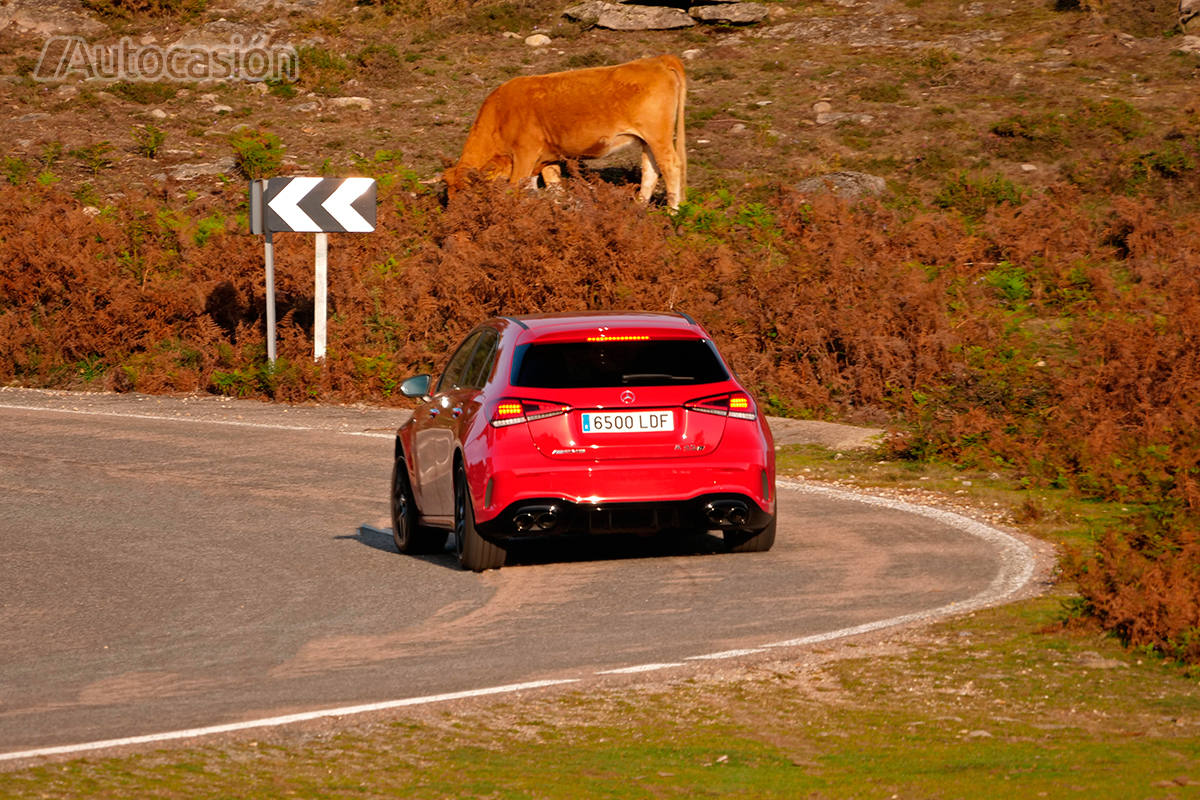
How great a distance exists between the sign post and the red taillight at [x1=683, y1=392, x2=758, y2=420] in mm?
11705

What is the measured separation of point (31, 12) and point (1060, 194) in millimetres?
31108

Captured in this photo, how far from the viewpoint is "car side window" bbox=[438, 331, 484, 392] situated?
40.9 feet

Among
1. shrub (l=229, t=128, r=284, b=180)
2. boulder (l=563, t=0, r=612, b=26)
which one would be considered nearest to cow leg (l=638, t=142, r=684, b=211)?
shrub (l=229, t=128, r=284, b=180)

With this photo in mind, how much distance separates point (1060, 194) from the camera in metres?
27.2

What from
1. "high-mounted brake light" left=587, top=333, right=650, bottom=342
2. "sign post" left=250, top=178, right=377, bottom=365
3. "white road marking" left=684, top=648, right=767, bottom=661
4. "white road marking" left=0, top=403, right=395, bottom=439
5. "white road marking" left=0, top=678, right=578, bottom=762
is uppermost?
"sign post" left=250, top=178, right=377, bottom=365

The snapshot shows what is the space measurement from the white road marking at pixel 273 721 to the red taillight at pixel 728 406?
3.24 meters

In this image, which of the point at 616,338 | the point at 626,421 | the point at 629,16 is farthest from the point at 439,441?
the point at 629,16

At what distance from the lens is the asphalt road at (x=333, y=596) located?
8.29 m

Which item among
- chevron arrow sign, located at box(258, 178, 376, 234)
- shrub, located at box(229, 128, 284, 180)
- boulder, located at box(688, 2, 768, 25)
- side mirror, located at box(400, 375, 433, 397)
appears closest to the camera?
side mirror, located at box(400, 375, 433, 397)

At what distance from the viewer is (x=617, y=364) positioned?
11273 mm

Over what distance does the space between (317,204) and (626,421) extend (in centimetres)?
1201

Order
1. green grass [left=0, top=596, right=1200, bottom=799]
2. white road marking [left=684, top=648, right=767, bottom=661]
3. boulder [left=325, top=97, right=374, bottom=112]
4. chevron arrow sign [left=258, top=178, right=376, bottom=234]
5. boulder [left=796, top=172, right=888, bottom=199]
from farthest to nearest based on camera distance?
boulder [left=325, top=97, right=374, bottom=112] < boulder [left=796, top=172, right=888, bottom=199] < chevron arrow sign [left=258, top=178, right=376, bottom=234] < white road marking [left=684, top=648, right=767, bottom=661] < green grass [left=0, top=596, right=1200, bottom=799]

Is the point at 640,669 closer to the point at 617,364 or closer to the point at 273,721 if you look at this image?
the point at 273,721

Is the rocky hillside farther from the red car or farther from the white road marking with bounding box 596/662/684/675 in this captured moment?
the white road marking with bounding box 596/662/684/675
